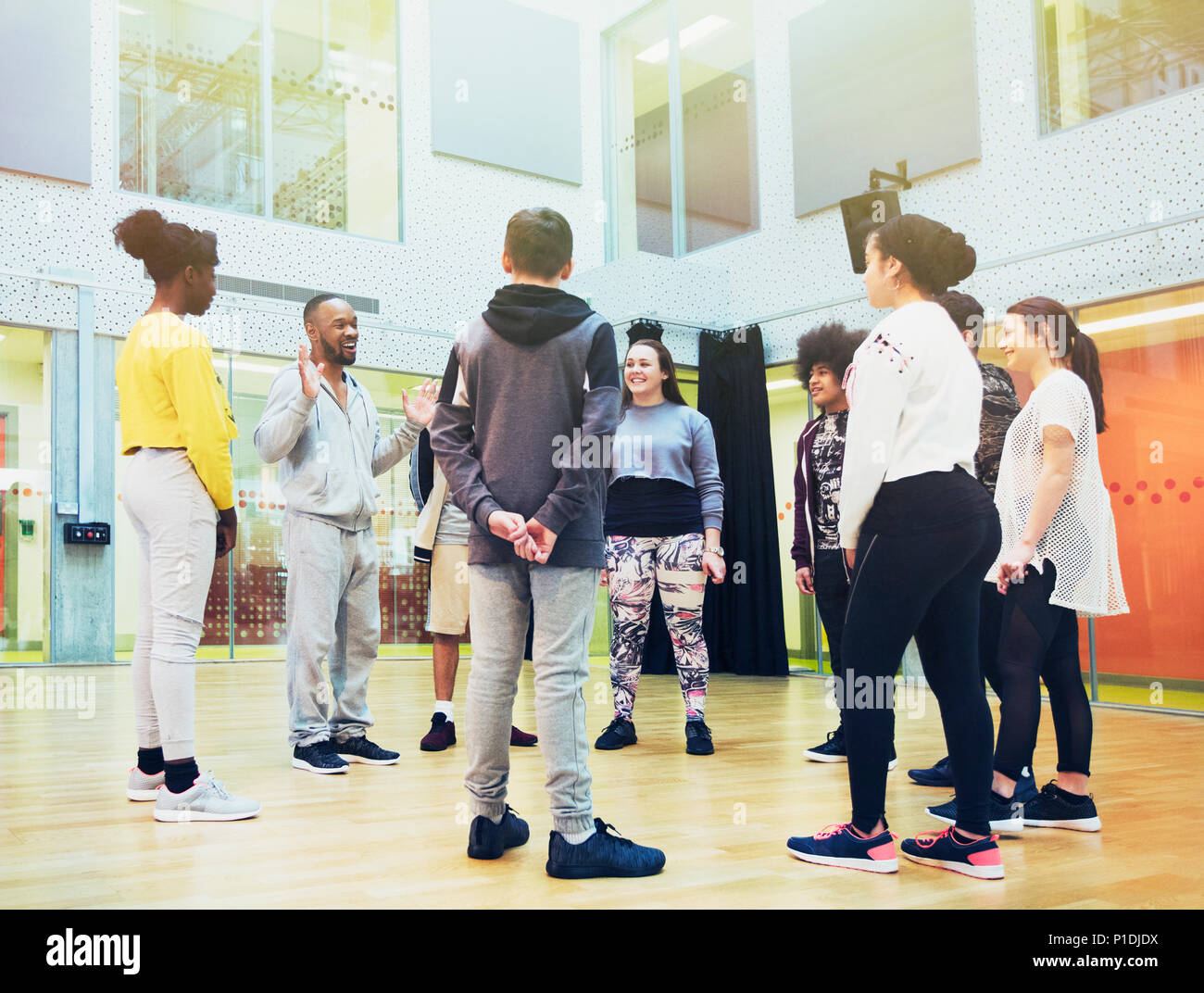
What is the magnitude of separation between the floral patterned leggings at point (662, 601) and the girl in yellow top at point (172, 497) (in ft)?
4.97

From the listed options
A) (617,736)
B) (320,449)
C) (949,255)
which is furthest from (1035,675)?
(320,449)

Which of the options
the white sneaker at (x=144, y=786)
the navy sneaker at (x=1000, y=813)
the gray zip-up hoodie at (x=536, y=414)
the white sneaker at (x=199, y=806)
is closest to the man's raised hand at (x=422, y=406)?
the gray zip-up hoodie at (x=536, y=414)

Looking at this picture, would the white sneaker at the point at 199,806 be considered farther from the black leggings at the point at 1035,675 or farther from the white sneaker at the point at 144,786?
the black leggings at the point at 1035,675

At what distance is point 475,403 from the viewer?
204 cm

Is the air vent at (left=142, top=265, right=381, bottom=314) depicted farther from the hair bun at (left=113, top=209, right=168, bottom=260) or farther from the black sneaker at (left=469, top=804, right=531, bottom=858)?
the black sneaker at (left=469, top=804, right=531, bottom=858)

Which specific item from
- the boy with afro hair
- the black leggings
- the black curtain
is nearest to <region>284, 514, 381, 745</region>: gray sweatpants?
the boy with afro hair

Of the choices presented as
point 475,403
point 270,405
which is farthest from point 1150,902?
point 270,405

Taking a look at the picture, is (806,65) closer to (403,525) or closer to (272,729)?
(403,525)

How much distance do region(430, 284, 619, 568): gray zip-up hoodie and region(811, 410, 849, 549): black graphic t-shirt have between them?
5.02ft

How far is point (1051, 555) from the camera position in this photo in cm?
238

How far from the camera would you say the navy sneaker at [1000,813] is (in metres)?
2.35

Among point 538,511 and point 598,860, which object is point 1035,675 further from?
point 538,511

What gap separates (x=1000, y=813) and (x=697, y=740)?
1.26 metres

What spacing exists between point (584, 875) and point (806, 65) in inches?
268
